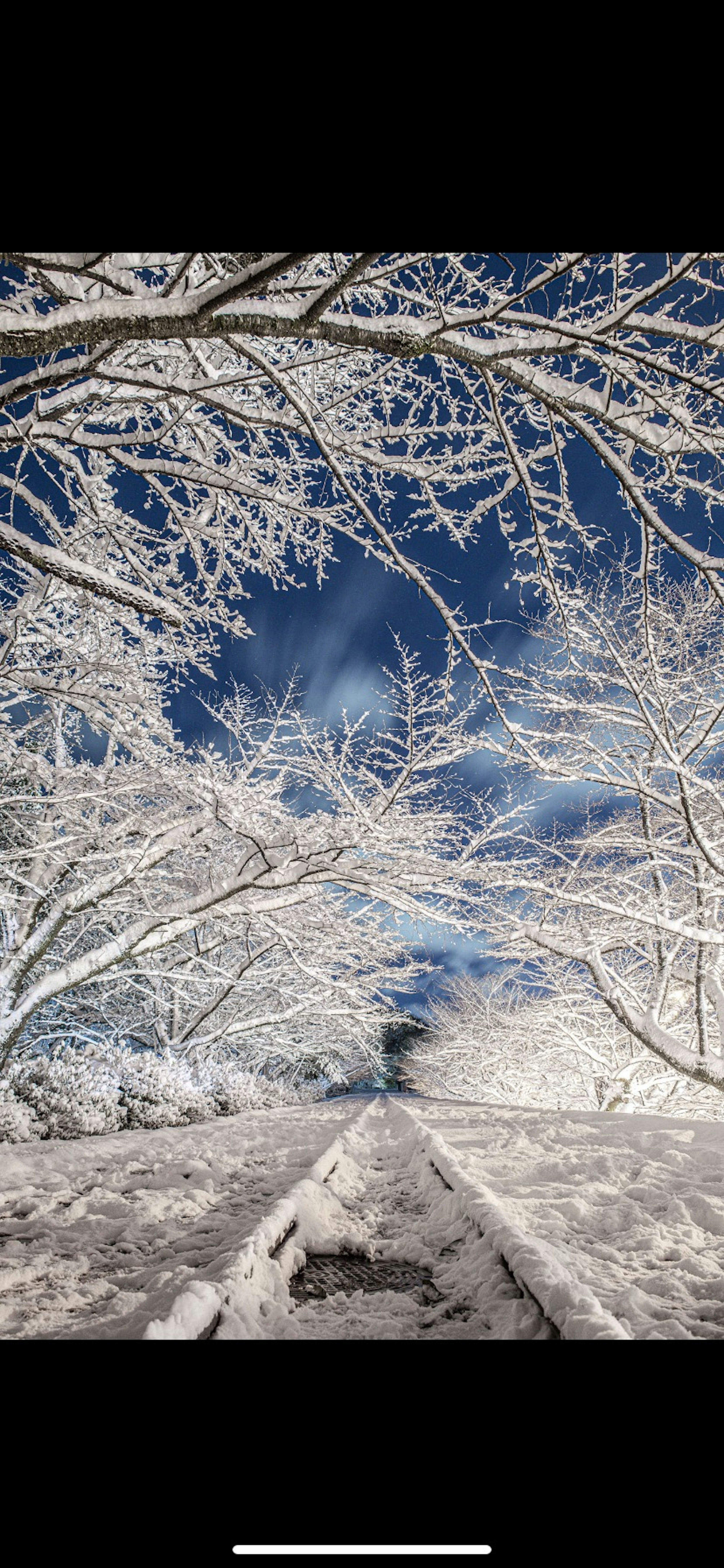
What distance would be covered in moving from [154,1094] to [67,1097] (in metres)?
1.31

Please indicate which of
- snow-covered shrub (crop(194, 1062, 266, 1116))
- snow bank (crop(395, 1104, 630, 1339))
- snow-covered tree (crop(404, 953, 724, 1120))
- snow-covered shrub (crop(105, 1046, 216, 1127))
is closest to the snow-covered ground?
snow bank (crop(395, 1104, 630, 1339))

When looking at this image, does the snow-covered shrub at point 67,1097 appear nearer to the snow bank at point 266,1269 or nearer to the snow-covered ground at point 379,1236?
the snow-covered ground at point 379,1236

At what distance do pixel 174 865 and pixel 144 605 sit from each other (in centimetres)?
683

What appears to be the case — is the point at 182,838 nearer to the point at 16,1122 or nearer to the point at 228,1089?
the point at 16,1122

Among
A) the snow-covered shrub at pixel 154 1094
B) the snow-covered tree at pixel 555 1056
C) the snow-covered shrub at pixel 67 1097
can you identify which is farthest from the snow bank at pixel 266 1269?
the snow-covered tree at pixel 555 1056

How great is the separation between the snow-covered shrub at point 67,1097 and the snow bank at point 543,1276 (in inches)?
158

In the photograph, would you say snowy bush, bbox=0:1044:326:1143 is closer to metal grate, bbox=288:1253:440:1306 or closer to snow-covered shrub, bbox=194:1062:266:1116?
snow-covered shrub, bbox=194:1062:266:1116

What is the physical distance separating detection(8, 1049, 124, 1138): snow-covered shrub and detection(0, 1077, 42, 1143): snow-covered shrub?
0.01 metres

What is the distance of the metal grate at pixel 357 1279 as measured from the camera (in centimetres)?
203

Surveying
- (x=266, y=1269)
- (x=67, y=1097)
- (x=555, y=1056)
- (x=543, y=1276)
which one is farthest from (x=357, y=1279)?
(x=555, y=1056)

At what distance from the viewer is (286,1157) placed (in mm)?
4383

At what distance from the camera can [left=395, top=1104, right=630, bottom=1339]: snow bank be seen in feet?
Answer: 4.82

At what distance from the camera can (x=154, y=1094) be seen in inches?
267
